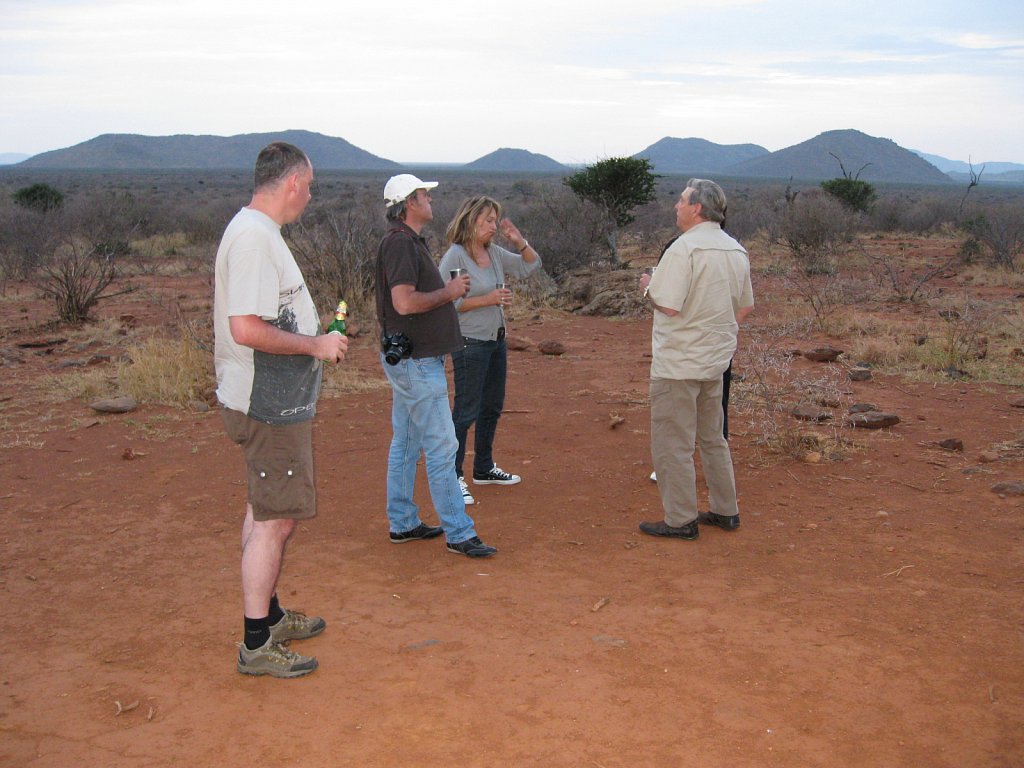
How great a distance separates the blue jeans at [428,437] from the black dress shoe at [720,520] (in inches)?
50.1

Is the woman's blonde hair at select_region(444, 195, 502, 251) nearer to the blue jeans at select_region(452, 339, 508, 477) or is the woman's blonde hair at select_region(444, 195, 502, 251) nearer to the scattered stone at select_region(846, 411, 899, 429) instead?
the blue jeans at select_region(452, 339, 508, 477)

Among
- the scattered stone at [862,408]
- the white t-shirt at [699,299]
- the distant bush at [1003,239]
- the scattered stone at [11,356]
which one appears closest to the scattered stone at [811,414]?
the scattered stone at [862,408]

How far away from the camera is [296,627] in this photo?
3.71 m

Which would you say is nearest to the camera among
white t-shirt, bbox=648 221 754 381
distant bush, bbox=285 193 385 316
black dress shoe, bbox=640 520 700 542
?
white t-shirt, bbox=648 221 754 381

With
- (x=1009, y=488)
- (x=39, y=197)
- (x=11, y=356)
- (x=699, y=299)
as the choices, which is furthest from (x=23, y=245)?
(x=1009, y=488)

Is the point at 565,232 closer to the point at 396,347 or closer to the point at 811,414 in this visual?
the point at 811,414

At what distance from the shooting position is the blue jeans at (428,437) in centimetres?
436

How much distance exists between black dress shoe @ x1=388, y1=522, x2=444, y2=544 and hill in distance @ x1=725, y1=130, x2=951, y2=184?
397 ft

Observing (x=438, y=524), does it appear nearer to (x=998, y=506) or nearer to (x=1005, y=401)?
(x=998, y=506)

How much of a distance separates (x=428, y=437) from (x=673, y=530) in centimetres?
137

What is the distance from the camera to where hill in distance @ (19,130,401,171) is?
470 ft

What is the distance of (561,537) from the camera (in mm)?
4910

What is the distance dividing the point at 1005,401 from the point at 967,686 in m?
4.99

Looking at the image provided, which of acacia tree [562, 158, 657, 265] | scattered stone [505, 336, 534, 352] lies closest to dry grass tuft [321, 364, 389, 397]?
scattered stone [505, 336, 534, 352]
